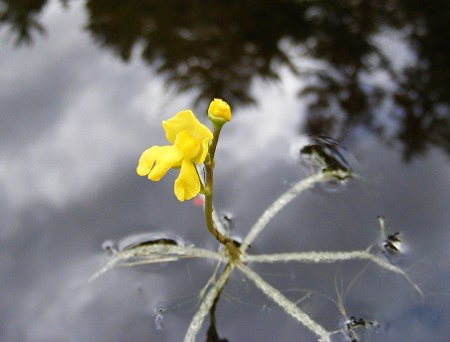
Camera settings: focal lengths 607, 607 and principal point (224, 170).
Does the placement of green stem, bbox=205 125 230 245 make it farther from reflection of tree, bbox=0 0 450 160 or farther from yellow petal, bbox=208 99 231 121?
reflection of tree, bbox=0 0 450 160

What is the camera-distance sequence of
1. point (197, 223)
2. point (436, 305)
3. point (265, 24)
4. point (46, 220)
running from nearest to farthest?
point (436, 305), point (197, 223), point (46, 220), point (265, 24)

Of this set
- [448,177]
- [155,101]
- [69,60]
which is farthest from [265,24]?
[448,177]

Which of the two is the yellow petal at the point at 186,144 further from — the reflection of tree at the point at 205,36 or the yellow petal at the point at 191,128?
the reflection of tree at the point at 205,36

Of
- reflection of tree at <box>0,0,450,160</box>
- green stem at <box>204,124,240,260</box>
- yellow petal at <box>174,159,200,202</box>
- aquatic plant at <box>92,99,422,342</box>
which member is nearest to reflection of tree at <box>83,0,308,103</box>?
reflection of tree at <box>0,0,450,160</box>

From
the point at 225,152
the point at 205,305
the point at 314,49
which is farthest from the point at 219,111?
the point at 314,49

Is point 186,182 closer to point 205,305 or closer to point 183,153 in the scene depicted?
point 183,153

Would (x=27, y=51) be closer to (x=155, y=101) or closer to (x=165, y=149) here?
(x=155, y=101)
